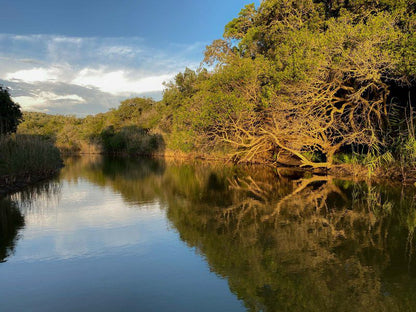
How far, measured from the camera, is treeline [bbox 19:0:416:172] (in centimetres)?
1683

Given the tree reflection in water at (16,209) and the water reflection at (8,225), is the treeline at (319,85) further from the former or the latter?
the water reflection at (8,225)

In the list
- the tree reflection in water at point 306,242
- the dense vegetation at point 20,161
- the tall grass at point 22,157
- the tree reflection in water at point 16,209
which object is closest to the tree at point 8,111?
the dense vegetation at point 20,161

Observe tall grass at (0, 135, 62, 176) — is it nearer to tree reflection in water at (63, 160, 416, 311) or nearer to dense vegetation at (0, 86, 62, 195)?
dense vegetation at (0, 86, 62, 195)

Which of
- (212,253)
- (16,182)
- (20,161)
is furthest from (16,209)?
(212,253)

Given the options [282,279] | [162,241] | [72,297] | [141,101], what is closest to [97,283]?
[72,297]

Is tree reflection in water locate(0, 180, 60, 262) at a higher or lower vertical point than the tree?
lower

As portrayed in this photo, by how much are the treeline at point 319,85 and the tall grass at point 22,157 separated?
35.8 ft

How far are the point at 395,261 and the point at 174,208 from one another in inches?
315

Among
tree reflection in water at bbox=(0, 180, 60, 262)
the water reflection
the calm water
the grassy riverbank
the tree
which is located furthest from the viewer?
the tree

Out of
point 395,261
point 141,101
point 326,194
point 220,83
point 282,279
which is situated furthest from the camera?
point 141,101

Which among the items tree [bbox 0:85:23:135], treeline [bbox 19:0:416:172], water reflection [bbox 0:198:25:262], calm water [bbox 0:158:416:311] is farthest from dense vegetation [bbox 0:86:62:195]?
treeline [bbox 19:0:416:172]

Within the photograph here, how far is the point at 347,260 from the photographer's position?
697 centimetres

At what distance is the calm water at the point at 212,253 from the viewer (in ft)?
17.9

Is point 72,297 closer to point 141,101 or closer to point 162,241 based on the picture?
point 162,241
